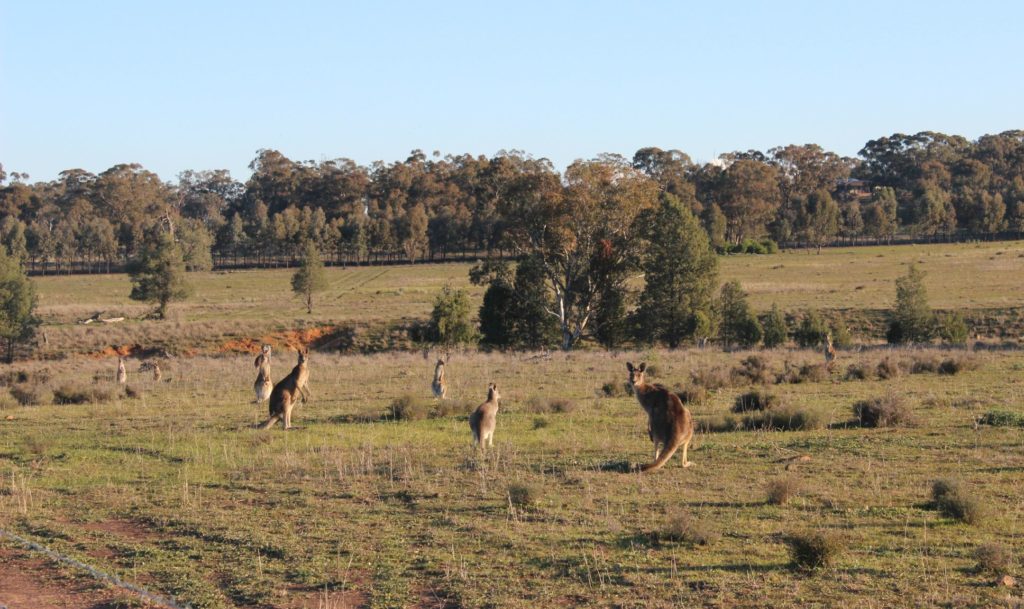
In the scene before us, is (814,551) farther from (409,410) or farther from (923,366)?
(923,366)

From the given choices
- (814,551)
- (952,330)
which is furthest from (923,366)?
(814,551)

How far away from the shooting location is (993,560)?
899cm

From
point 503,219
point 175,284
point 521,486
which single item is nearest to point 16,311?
point 175,284

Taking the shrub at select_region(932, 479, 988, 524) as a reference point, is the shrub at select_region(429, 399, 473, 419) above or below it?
below

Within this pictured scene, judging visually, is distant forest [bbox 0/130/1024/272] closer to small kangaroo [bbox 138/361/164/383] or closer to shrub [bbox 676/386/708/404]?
small kangaroo [bbox 138/361/164/383]

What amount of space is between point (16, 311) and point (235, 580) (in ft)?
146

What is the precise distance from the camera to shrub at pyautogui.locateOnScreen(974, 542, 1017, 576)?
29.4 ft

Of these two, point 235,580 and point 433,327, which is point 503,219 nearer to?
point 433,327

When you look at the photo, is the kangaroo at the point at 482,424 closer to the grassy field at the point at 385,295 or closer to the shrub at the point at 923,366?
the shrub at the point at 923,366

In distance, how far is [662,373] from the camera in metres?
28.0

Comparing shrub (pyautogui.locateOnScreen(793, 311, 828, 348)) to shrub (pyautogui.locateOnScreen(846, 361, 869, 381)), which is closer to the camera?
shrub (pyautogui.locateOnScreen(846, 361, 869, 381))

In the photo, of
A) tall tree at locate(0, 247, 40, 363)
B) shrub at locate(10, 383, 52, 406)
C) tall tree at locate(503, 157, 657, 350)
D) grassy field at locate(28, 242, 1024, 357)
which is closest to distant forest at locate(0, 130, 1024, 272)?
grassy field at locate(28, 242, 1024, 357)

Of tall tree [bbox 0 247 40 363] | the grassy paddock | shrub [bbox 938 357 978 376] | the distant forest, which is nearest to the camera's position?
the grassy paddock

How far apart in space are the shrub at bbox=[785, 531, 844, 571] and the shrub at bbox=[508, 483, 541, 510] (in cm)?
352
